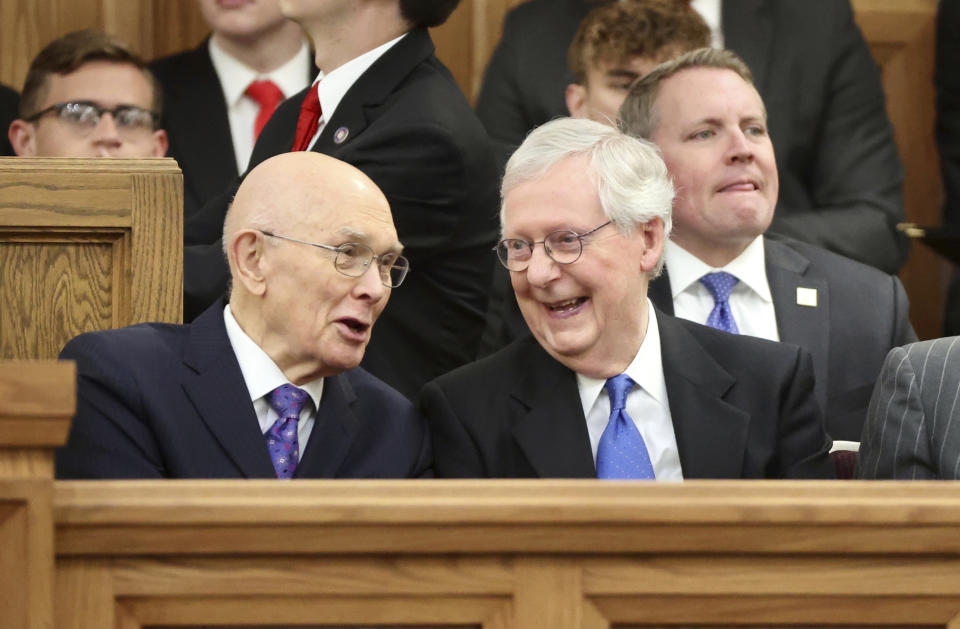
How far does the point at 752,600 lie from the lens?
5.63ft

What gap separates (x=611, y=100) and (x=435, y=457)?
53.9 inches

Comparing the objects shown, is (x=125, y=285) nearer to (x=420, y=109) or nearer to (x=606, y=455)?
(x=420, y=109)

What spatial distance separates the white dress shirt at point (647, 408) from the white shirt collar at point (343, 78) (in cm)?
86

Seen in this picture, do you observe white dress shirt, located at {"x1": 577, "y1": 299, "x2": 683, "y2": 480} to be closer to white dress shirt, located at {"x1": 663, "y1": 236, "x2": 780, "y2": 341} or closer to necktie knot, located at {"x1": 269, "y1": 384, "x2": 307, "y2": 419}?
necktie knot, located at {"x1": 269, "y1": 384, "x2": 307, "y2": 419}

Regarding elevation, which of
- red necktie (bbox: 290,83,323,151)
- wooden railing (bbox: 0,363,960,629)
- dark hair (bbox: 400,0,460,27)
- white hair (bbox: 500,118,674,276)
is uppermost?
dark hair (bbox: 400,0,460,27)

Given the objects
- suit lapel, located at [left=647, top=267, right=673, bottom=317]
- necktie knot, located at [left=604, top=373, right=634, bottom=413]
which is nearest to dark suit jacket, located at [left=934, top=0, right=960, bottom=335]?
suit lapel, located at [left=647, top=267, right=673, bottom=317]

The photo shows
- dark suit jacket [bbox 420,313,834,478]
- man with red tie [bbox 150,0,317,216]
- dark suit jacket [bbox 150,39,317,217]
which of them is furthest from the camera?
man with red tie [bbox 150,0,317,216]

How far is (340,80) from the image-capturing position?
10.2 feet

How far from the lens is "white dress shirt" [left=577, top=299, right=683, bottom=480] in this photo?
2.51 metres

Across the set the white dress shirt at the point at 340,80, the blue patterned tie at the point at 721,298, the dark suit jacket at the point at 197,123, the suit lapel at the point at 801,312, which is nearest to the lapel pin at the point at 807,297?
the suit lapel at the point at 801,312

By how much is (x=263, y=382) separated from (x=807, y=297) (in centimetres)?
129

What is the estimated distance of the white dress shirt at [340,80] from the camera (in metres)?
3.10

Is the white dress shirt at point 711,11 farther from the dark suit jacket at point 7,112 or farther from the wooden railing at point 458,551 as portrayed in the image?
the wooden railing at point 458,551

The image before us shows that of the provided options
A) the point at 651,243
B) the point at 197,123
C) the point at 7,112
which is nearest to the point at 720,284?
the point at 651,243
